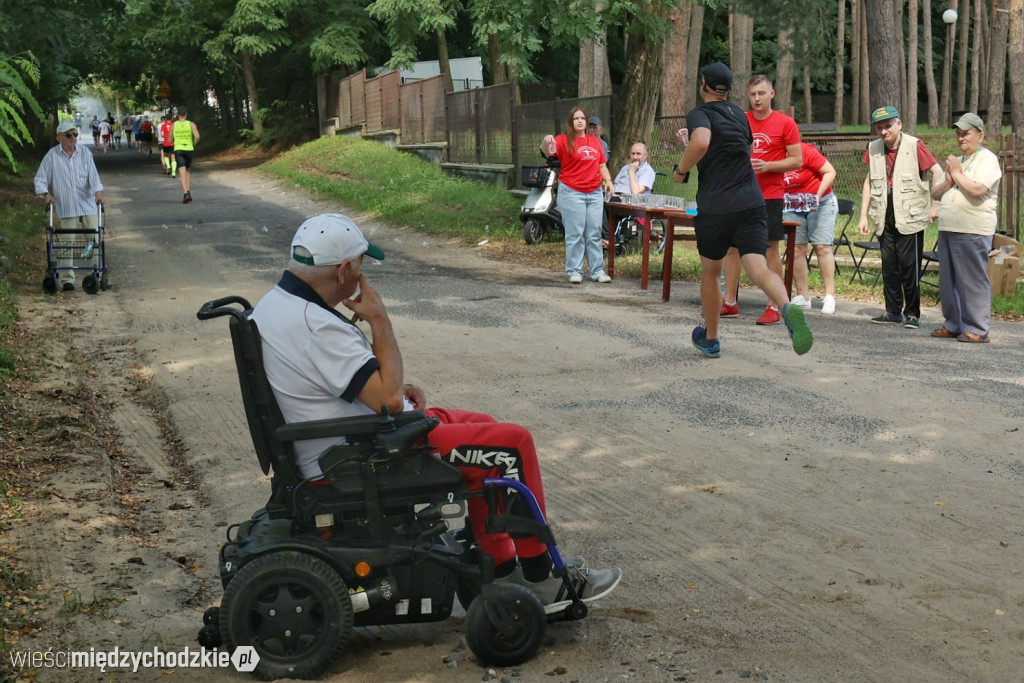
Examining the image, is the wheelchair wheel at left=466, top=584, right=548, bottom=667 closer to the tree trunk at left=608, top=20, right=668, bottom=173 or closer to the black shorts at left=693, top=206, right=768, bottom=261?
the black shorts at left=693, top=206, right=768, bottom=261

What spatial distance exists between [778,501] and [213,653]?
2.96m

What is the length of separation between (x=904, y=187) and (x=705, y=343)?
2892mm

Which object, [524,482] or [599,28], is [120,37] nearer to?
[599,28]

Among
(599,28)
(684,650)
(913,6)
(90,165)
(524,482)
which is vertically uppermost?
(913,6)

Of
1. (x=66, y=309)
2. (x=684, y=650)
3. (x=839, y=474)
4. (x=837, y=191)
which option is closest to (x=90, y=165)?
(x=66, y=309)

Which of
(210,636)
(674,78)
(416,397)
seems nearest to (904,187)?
(416,397)

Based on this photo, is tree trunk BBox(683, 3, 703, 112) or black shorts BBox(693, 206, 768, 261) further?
tree trunk BBox(683, 3, 703, 112)

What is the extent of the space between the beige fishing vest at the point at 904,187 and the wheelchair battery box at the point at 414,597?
308 inches

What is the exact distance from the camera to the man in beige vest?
10680 millimetres

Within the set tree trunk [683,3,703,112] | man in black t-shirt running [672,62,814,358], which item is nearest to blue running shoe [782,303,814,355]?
man in black t-shirt running [672,62,814,358]

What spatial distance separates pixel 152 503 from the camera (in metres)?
6.19

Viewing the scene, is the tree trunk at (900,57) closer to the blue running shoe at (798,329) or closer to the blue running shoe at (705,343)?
the blue running shoe at (705,343)

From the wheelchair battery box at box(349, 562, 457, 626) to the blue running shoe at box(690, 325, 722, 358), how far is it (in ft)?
17.6

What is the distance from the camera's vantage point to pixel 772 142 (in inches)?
412
